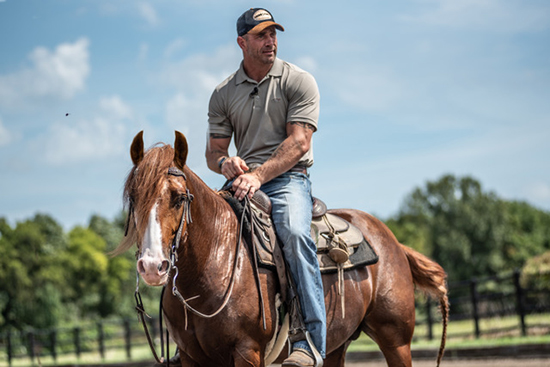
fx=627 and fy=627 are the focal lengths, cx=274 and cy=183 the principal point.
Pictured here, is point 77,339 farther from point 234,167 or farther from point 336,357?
point 234,167

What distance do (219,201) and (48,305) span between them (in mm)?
34541

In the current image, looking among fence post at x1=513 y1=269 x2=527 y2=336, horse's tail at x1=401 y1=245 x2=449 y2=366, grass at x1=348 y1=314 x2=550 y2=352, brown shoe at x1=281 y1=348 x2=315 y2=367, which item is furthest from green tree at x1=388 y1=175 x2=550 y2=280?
brown shoe at x1=281 y1=348 x2=315 y2=367

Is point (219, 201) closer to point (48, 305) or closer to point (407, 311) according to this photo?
point (407, 311)

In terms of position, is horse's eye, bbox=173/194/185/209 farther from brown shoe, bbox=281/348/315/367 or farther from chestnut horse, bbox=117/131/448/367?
brown shoe, bbox=281/348/315/367

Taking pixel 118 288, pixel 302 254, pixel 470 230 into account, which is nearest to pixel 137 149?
pixel 302 254

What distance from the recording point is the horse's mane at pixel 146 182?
373 centimetres

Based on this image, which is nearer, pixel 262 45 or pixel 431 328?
pixel 262 45

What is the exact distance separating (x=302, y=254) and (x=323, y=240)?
2.04 ft

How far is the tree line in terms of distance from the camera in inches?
1308

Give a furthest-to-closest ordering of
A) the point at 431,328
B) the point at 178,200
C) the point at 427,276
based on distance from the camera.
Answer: the point at 431,328, the point at 427,276, the point at 178,200

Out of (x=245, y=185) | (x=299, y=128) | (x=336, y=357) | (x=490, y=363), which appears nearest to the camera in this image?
(x=245, y=185)

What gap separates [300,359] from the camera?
173 inches

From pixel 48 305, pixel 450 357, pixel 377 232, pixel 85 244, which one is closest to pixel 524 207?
pixel 85 244

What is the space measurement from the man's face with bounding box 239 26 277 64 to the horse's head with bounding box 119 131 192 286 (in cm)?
126
